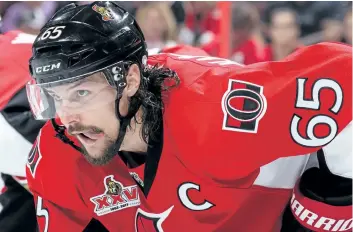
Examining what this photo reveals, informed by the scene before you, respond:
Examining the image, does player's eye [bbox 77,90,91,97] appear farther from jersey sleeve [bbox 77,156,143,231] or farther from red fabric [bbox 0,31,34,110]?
red fabric [bbox 0,31,34,110]

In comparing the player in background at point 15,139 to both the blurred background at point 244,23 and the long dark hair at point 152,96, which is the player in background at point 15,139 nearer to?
the long dark hair at point 152,96

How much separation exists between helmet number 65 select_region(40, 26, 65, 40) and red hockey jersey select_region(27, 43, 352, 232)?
24cm

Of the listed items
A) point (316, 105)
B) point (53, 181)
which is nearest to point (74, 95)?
point (53, 181)

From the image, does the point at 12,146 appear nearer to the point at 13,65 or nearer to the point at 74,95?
the point at 13,65

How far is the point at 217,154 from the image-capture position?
50.9 inches

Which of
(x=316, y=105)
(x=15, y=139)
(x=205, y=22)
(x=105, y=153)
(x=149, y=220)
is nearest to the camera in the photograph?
(x=316, y=105)

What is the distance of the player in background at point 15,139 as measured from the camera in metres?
1.68

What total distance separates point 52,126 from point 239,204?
1.33ft

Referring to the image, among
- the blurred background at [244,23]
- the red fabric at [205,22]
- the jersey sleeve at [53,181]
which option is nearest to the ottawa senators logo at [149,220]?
the jersey sleeve at [53,181]

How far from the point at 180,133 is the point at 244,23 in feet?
4.94

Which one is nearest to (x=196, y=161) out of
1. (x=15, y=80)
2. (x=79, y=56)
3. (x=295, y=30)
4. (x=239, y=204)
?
(x=239, y=204)

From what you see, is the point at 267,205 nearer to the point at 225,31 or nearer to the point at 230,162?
the point at 230,162

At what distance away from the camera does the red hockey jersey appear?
1281 mm

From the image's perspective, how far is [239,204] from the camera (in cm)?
144
